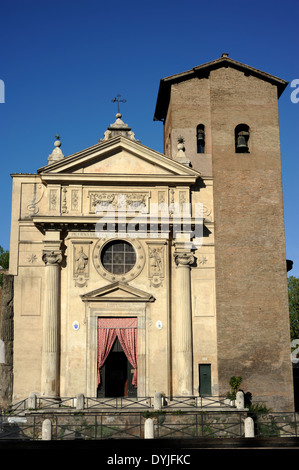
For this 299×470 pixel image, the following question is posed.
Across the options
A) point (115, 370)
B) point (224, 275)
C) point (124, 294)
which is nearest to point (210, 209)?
point (224, 275)

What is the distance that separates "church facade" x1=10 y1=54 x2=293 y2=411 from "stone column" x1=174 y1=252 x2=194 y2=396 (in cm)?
4

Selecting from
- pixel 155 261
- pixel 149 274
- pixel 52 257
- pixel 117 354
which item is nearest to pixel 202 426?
pixel 117 354

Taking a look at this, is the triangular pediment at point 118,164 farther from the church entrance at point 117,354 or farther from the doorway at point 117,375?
the doorway at point 117,375

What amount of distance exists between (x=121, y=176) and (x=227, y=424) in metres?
11.3

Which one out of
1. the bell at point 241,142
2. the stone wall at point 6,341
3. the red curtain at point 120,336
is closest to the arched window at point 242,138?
the bell at point 241,142

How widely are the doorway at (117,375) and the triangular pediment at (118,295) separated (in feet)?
5.81

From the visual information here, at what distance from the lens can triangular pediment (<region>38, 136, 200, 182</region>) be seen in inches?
1090

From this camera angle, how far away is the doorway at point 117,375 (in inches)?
1038

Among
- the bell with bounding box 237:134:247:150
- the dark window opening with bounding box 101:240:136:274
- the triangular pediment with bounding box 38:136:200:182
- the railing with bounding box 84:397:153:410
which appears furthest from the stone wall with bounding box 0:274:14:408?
the bell with bounding box 237:134:247:150
